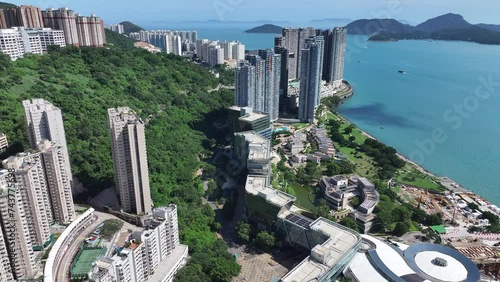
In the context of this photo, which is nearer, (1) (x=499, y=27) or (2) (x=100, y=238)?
(2) (x=100, y=238)

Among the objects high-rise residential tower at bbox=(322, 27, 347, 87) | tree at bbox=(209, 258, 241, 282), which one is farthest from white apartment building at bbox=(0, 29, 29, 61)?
high-rise residential tower at bbox=(322, 27, 347, 87)

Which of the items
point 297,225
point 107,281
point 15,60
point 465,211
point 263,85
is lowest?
point 465,211

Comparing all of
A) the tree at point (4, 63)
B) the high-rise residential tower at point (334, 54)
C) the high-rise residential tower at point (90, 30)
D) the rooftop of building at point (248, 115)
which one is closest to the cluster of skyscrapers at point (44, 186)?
the tree at point (4, 63)

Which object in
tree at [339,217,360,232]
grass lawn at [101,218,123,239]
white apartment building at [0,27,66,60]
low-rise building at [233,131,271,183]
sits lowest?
tree at [339,217,360,232]

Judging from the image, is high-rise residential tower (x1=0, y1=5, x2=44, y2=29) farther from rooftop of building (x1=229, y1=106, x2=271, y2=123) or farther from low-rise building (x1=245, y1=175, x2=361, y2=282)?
low-rise building (x1=245, y1=175, x2=361, y2=282)

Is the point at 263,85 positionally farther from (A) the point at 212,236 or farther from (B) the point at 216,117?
(A) the point at 212,236

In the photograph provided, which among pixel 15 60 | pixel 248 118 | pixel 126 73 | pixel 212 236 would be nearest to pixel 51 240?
pixel 212 236
